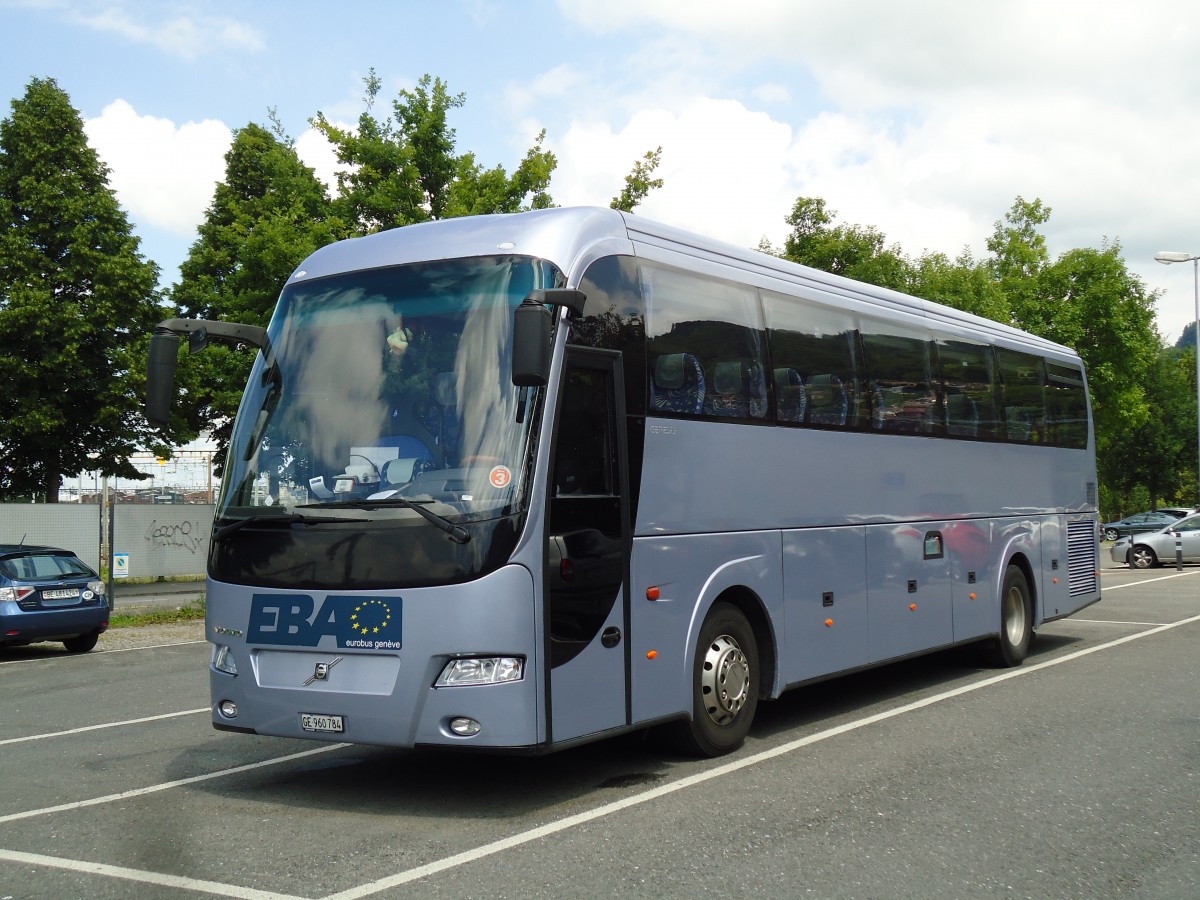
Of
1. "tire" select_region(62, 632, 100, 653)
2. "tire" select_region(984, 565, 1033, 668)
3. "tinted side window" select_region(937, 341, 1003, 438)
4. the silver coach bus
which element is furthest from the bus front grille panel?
"tire" select_region(62, 632, 100, 653)

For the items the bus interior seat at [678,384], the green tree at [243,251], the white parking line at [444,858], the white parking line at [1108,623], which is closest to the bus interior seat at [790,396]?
the bus interior seat at [678,384]

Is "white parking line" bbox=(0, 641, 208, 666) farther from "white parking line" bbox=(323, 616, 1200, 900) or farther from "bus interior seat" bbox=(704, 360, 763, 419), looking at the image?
"bus interior seat" bbox=(704, 360, 763, 419)

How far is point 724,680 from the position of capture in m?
8.42

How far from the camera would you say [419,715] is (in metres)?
6.70

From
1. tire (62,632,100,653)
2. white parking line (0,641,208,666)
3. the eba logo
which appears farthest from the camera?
tire (62,632,100,653)

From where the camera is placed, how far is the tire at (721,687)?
8180 mm

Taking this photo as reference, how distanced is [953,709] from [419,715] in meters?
5.45

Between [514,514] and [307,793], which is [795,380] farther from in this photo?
[307,793]

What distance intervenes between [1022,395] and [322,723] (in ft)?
31.7

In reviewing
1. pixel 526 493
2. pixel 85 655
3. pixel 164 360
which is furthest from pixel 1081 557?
pixel 85 655

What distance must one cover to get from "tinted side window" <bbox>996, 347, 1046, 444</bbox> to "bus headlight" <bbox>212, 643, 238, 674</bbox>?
8918mm

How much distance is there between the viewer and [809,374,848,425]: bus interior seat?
973cm

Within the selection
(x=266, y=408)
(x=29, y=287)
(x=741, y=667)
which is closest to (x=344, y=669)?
(x=266, y=408)

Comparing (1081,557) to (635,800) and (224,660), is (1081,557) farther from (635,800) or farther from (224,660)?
(224,660)
